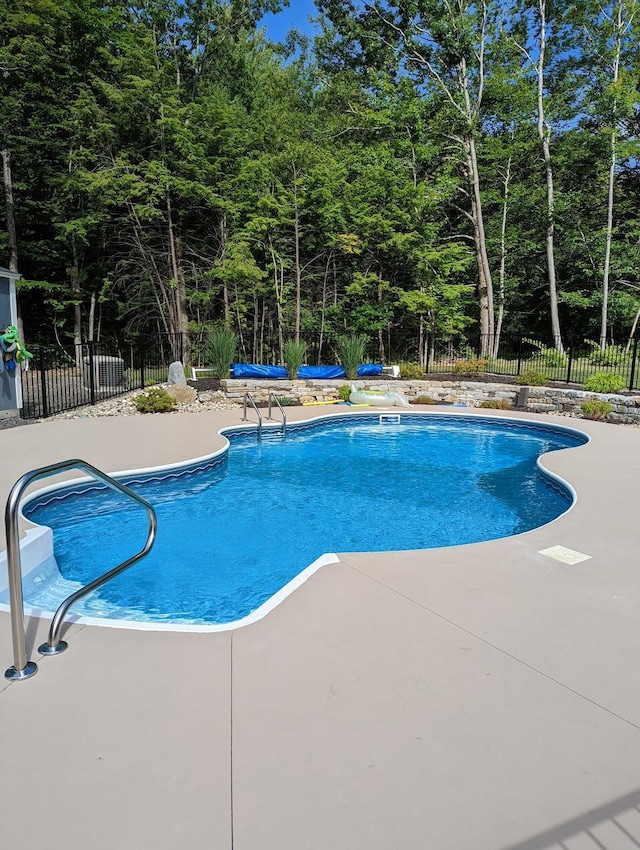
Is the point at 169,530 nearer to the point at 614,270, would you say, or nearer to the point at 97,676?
the point at 97,676

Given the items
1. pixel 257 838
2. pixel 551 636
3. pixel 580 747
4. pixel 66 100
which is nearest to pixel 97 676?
pixel 257 838

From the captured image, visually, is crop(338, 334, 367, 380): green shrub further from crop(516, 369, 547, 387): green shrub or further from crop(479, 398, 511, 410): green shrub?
crop(516, 369, 547, 387): green shrub

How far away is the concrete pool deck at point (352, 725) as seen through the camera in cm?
152

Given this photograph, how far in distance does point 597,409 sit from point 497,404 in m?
2.33

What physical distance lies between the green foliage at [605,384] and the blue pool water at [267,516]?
3617mm

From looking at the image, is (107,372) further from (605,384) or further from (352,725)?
(352,725)

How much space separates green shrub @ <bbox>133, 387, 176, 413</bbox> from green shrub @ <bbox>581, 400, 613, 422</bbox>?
8746 mm

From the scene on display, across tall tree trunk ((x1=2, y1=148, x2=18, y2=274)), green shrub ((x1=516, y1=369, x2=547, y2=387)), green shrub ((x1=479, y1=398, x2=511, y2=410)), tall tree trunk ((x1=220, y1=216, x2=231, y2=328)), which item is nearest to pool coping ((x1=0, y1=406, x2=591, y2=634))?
green shrub ((x1=479, y1=398, x2=511, y2=410))

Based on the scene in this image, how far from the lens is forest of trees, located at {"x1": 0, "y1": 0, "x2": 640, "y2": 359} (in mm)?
15062

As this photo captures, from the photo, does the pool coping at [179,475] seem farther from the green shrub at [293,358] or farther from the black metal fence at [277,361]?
the black metal fence at [277,361]

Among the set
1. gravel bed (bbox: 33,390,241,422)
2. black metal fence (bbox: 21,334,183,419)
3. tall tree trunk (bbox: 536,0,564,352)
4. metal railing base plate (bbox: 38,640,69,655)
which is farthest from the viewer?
tall tree trunk (bbox: 536,0,564,352)

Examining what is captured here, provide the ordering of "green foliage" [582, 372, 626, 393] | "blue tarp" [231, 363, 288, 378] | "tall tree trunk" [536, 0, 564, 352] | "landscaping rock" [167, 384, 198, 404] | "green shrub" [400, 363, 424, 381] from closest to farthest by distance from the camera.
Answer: "green foliage" [582, 372, 626, 393] < "landscaping rock" [167, 384, 198, 404] < "blue tarp" [231, 363, 288, 378] < "green shrub" [400, 363, 424, 381] < "tall tree trunk" [536, 0, 564, 352]

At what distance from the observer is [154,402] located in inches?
413

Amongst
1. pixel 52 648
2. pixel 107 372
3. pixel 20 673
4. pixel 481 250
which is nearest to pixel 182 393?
pixel 107 372
